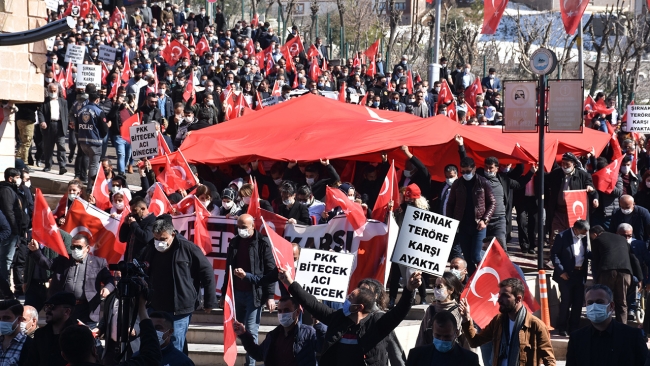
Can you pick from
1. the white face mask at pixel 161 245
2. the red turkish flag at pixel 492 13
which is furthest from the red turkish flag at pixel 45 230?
the red turkish flag at pixel 492 13

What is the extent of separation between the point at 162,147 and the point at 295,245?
6.30 meters

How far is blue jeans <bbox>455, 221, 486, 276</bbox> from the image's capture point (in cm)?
1367

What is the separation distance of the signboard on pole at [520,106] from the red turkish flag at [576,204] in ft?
5.40

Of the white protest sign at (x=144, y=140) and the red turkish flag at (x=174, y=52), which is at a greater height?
the red turkish flag at (x=174, y=52)

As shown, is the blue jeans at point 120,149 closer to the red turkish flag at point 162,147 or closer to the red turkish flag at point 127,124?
the red turkish flag at point 127,124

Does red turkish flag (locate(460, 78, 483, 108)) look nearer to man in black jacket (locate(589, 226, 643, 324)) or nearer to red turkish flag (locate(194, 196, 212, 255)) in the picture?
man in black jacket (locate(589, 226, 643, 324))

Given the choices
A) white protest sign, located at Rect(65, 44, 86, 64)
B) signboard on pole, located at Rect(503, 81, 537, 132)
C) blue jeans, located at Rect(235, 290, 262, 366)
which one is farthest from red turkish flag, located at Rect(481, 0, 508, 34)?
blue jeans, located at Rect(235, 290, 262, 366)

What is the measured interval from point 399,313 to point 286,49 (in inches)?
907

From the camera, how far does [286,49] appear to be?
3078 cm

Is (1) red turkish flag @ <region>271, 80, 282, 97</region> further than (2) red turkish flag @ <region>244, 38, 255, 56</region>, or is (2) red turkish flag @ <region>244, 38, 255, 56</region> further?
(2) red turkish flag @ <region>244, 38, 255, 56</region>

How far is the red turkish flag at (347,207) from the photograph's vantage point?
12867 mm

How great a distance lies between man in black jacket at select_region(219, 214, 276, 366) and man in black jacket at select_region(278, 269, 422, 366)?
117 inches

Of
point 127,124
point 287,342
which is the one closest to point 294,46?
point 127,124

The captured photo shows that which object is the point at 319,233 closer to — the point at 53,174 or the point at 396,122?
the point at 396,122
